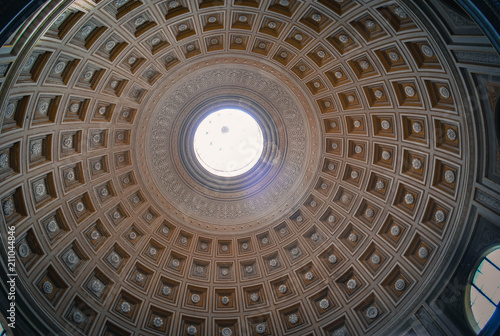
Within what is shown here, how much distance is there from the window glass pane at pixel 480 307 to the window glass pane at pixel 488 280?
1.17ft

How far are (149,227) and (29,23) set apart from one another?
651 inches

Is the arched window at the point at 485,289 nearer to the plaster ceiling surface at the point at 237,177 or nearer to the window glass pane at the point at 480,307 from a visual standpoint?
the window glass pane at the point at 480,307

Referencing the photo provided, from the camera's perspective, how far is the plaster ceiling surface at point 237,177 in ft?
61.9

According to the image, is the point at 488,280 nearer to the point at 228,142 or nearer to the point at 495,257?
the point at 495,257

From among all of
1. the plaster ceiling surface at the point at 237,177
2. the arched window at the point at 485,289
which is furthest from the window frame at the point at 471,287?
the plaster ceiling surface at the point at 237,177

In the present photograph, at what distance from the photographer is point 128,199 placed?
84.7 ft

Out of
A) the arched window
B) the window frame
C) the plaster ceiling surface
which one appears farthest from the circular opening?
the arched window

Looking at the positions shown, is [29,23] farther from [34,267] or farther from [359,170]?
[359,170]

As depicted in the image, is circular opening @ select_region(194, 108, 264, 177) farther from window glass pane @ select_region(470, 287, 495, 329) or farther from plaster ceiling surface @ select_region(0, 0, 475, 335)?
window glass pane @ select_region(470, 287, 495, 329)

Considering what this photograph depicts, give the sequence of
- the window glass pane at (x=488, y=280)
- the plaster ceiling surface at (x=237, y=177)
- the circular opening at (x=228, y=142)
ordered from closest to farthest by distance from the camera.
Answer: the window glass pane at (x=488, y=280), the plaster ceiling surface at (x=237, y=177), the circular opening at (x=228, y=142)

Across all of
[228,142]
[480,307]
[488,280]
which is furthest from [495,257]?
[228,142]

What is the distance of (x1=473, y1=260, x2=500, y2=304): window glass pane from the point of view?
1725 centimetres

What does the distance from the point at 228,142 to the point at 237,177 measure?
249 inches

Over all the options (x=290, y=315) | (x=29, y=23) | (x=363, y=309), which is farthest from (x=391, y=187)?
(x=29, y=23)
